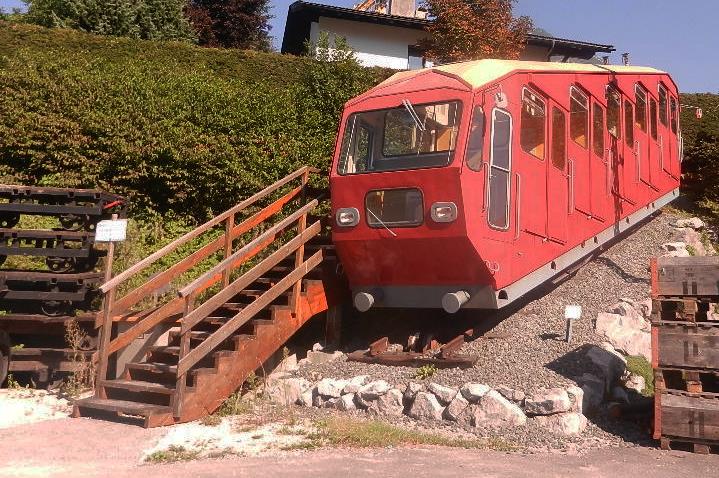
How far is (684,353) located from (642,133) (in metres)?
5.90

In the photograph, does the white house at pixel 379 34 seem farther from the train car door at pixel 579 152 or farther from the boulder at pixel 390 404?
the boulder at pixel 390 404

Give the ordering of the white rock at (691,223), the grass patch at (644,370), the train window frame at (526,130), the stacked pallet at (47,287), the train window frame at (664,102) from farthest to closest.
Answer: the white rock at (691,223) → the train window frame at (664,102) → the stacked pallet at (47,287) → the train window frame at (526,130) → the grass patch at (644,370)

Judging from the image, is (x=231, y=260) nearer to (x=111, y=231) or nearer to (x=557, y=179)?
(x=111, y=231)

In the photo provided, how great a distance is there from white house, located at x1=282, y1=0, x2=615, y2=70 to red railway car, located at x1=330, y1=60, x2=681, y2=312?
15.6 meters

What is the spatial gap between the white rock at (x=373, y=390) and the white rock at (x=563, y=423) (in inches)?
63.9

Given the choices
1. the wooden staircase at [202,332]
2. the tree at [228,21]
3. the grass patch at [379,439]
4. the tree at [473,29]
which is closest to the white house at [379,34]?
the tree at [228,21]

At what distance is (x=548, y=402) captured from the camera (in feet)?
22.7

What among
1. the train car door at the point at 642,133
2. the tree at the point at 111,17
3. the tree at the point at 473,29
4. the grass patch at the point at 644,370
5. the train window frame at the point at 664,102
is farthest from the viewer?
the tree at the point at 111,17

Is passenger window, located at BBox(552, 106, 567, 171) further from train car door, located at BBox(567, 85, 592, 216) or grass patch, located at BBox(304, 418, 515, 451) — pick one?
grass patch, located at BBox(304, 418, 515, 451)

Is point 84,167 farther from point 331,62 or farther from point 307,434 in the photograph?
point 307,434

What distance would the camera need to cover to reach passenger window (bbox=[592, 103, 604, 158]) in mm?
9930

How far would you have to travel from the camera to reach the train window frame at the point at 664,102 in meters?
12.6

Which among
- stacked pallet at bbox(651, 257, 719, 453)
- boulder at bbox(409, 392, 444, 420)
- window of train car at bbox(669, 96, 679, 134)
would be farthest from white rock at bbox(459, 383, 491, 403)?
window of train car at bbox(669, 96, 679, 134)

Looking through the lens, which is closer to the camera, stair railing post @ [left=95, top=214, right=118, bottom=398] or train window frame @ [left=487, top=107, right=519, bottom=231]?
stair railing post @ [left=95, top=214, right=118, bottom=398]
